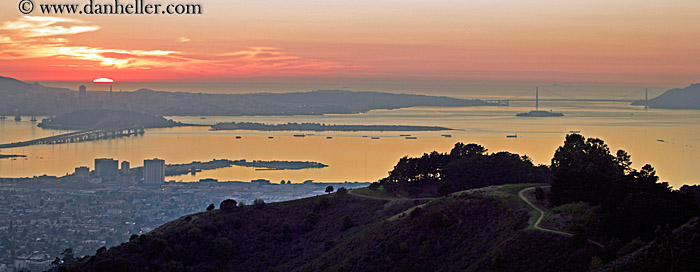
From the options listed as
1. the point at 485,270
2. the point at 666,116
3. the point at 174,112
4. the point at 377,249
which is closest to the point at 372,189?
the point at 377,249

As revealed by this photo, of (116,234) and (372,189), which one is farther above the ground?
(372,189)

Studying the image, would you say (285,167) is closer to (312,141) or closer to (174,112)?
(312,141)

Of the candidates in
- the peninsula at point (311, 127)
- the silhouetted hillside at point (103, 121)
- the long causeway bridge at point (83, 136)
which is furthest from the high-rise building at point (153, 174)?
the silhouetted hillside at point (103, 121)

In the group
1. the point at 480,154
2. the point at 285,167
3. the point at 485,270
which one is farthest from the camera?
the point at 285,167

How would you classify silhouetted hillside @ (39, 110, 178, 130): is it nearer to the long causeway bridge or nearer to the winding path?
the long causeway bridge

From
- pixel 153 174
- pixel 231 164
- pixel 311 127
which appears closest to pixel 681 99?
pixel 311 127

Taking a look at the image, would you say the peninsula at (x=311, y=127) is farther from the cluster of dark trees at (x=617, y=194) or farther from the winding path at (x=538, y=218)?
the winding path at (x=538, y=218)

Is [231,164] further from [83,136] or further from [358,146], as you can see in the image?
[83,136]
